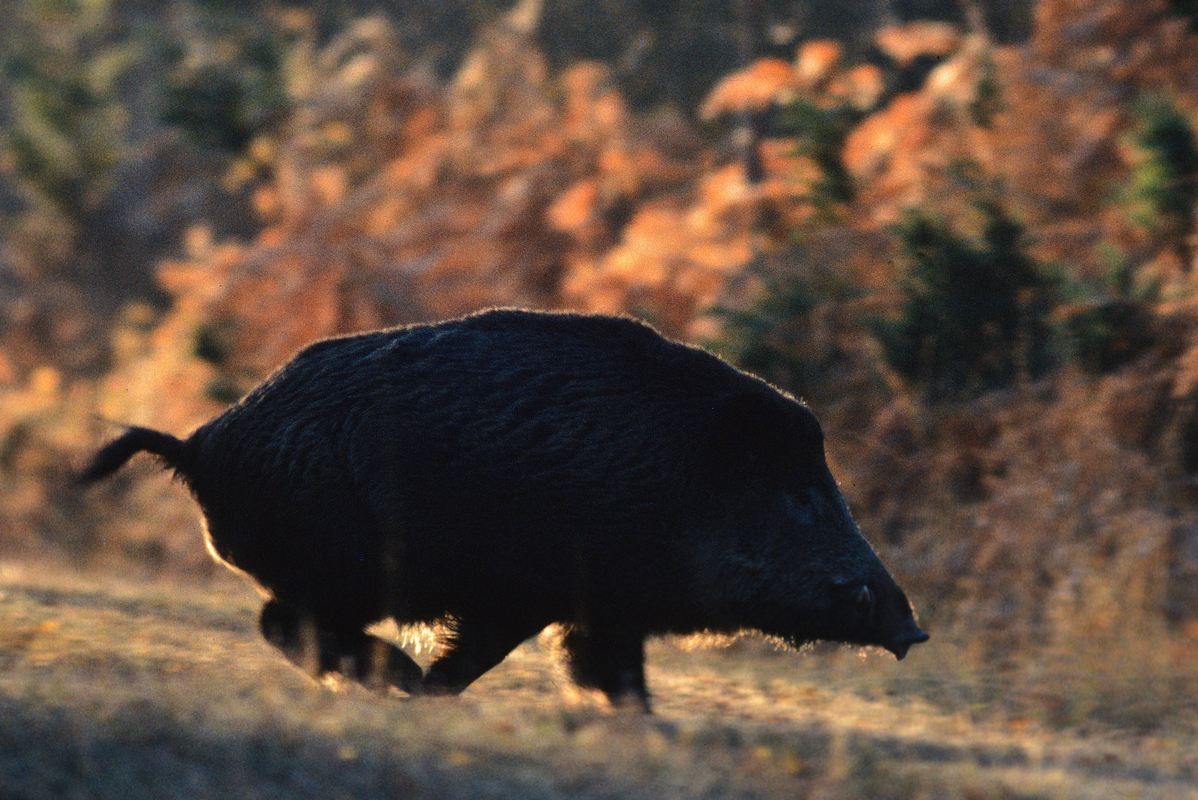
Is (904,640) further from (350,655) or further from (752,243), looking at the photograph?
(752,243)

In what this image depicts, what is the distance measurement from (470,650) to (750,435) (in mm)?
1210

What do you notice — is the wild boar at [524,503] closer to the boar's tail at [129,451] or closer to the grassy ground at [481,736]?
the boar's tail at [129,451]

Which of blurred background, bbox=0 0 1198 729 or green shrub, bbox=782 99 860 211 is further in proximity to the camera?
green shrub, bbox=782 99 860 211

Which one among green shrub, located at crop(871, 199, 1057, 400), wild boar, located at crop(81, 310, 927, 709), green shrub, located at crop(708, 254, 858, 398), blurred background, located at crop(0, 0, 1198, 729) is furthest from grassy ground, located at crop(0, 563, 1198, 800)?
green shrub, located at crop(708, 254, 858, 398)

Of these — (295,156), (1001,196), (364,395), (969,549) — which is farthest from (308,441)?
(295,156)

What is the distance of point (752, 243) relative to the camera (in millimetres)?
12938

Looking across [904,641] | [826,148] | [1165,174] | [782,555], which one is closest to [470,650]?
[782,555]

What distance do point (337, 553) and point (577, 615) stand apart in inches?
32.9

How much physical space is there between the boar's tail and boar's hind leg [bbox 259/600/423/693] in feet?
2.18

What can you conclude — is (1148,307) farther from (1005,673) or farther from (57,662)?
(57,662)

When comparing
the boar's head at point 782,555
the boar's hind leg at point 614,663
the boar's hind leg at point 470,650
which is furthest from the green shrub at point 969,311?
the boar's hind leg at point 470,650

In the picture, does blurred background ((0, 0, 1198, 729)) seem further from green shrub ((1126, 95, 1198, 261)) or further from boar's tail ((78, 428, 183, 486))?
boar's tail ((78, 428, 183, 486))

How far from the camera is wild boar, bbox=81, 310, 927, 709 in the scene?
5.36 metres

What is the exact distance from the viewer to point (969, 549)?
376 inches
